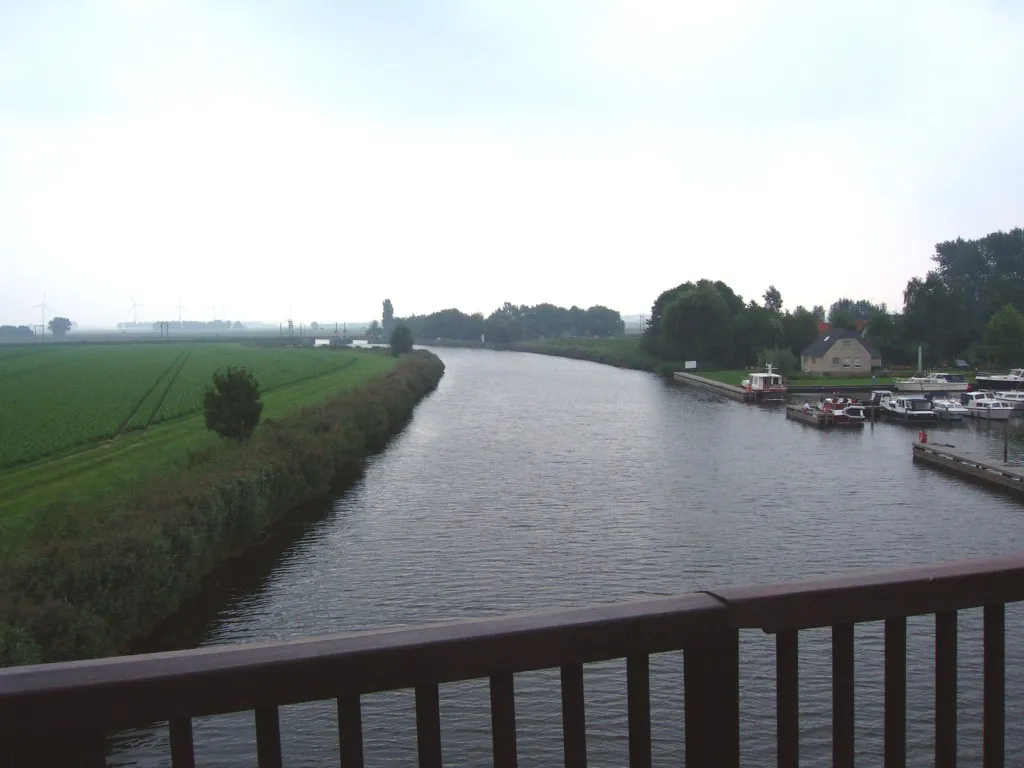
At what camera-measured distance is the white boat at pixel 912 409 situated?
44156 mm

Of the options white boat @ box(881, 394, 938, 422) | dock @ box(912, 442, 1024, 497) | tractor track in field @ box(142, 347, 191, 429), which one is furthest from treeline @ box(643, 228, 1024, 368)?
tractor track in field @ box(142, 347, 191, 429)

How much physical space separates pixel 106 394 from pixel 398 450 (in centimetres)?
1767

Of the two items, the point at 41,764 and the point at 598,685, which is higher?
the point at 41,764

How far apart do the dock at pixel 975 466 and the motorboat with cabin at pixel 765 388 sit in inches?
871

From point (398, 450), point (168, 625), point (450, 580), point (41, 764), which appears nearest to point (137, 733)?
point (168, 625)

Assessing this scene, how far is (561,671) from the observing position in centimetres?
211

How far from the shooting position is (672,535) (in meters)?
22.2

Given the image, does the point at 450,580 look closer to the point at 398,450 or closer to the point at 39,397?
the point at 398,450

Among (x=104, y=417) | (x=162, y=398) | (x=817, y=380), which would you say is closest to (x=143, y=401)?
(x=162, y=398)

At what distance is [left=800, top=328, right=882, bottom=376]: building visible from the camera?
224 feet

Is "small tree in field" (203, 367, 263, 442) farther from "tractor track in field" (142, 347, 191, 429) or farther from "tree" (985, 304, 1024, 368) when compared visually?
"tree" (985, 304, 1024, 368)

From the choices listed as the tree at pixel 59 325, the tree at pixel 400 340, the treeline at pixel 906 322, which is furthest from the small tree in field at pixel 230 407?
the tree at pixel 59 325

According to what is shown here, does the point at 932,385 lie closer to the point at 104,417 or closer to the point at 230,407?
the point at 230,407

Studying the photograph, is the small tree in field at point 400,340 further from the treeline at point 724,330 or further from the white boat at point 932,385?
the white boat at point 932,385
